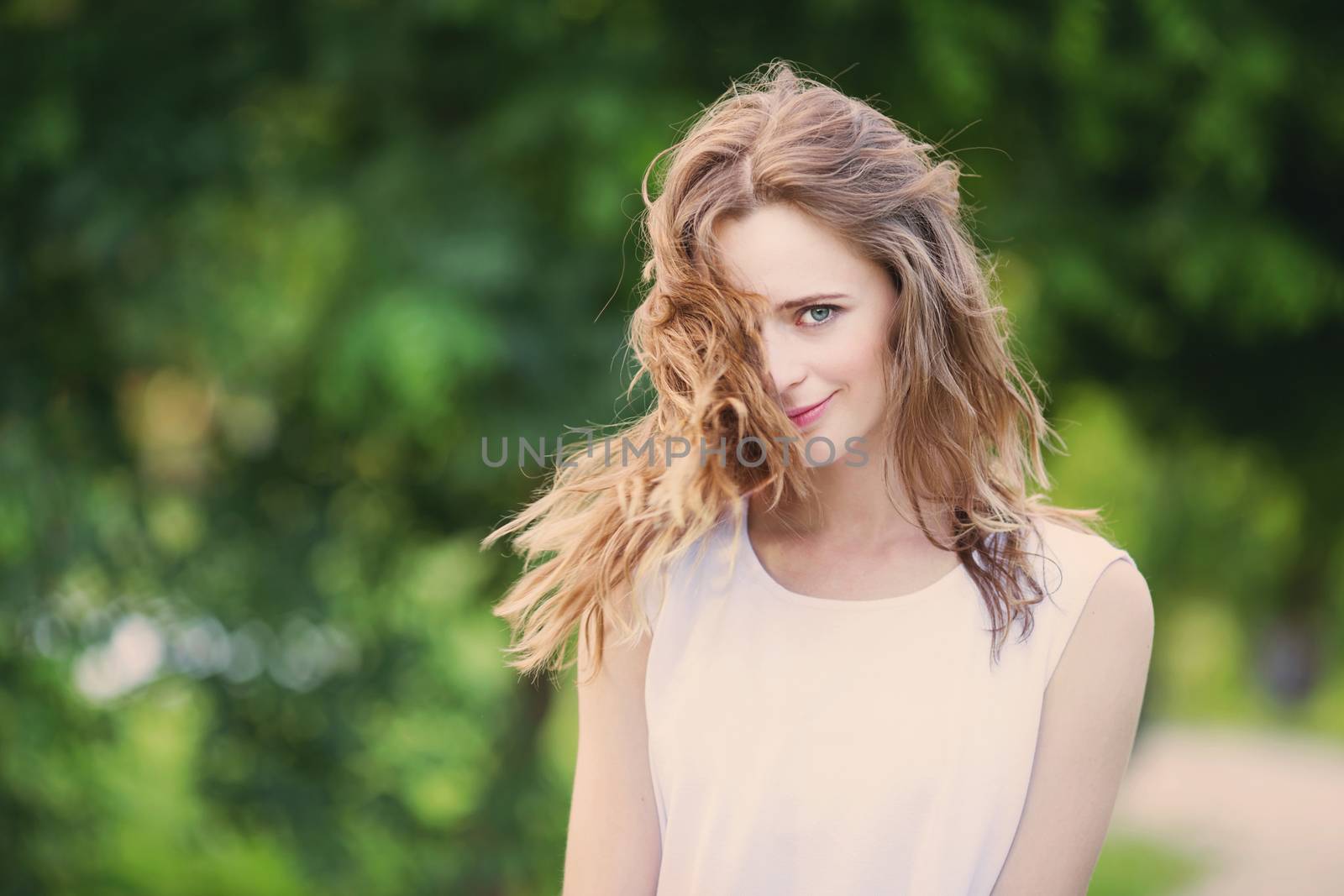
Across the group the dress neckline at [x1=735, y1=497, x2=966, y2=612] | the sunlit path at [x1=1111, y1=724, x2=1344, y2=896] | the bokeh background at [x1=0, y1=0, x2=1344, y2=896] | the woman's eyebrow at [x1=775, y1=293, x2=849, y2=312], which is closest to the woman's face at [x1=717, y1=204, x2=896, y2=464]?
the woman's eyebrow at [x1=775, y1=293, x2=849, y2=312]

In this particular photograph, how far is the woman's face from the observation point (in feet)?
5.25

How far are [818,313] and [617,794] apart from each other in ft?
2.24

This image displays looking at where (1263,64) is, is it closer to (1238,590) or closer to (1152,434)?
(1152,434)

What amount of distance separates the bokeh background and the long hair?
6.07 ft

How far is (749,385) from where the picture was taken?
1611 millimetres

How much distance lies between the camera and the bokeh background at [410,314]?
376 cm

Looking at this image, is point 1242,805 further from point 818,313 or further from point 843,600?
point 818,313

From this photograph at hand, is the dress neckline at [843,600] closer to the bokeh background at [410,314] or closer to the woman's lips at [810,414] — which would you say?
the woman's lips at [810,414]

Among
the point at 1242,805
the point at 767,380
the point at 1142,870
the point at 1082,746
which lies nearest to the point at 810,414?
the point at 767,380

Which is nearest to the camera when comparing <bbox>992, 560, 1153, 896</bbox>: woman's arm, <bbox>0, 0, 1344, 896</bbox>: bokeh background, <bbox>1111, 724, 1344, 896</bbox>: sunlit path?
<bbox>992, 560, 1153, 896</bbox>: woman's arm

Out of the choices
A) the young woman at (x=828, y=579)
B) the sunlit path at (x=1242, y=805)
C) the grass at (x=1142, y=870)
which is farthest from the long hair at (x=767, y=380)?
the grass at (x=1142, y=870)

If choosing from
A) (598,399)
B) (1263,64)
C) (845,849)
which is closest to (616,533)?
(845,849)

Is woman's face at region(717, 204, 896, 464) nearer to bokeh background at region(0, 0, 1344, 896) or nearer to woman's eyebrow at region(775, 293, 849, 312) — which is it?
woman's eyebrow at region(775, 293, 849, 312)

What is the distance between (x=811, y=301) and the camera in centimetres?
160
